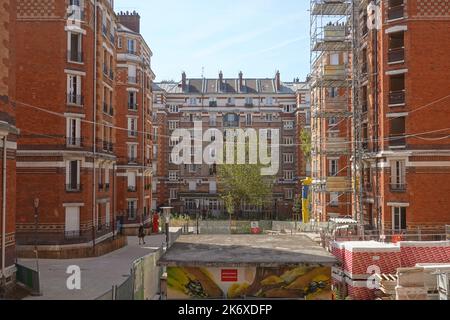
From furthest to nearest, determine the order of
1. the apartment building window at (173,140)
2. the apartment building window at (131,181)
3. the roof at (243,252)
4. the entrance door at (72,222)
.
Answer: the apartment building window at (173,140), the apartment building window at (131,181), the entrance door at (72,222), the roof at (243,252)

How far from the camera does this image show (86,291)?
69.5ft

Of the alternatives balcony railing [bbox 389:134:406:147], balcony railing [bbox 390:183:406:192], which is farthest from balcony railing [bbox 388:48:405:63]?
balcony railing [bbox 390:183:406:192]

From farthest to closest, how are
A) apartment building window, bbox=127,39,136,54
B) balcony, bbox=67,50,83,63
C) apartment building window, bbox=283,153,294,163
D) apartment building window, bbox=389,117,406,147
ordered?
1. apartment building window, bbox=283,153,294,163
2. apartment building window, bbox=127,39,136,54
3. apartment building window, bbox=389,117,406,147
4. balcony, bbox=67,50,83,63

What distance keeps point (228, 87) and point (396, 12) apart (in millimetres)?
47072

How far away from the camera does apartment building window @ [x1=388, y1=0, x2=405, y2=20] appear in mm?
32094

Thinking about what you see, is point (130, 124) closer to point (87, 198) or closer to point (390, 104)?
point (87, 198)

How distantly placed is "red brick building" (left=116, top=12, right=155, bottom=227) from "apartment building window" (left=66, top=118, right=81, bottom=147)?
49.7 feet

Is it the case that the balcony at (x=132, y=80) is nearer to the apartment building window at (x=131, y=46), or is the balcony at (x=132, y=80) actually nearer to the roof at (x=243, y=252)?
the apartment building window at (x=131, y=46)

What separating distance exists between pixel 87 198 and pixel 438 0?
2521cm

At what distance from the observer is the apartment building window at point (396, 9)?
32094 millimetres

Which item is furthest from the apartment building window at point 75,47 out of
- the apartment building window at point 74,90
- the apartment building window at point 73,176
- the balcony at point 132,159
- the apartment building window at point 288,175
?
the apartment building window at point 288,175

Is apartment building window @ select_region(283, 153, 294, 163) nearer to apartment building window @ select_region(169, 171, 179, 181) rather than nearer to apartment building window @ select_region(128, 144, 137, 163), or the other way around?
apartment building window @ select_region(169, 171, 179, 181)
